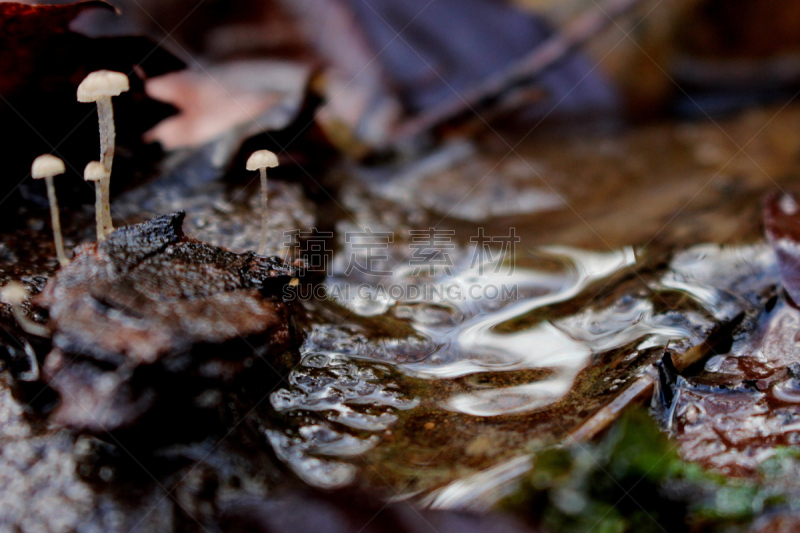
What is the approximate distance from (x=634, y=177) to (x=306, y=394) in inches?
80.8

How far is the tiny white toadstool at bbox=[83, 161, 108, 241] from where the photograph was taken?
1.43m

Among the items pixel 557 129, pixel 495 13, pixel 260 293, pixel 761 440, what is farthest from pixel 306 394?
pixel 495 13

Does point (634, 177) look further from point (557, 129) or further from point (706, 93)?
point (706, 93)

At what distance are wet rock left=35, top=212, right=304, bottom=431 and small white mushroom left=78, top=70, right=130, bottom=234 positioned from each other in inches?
8.6

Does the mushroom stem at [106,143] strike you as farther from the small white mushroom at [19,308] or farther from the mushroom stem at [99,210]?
A: the small white mushroom at [19,308]

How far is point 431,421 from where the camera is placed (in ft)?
4.21

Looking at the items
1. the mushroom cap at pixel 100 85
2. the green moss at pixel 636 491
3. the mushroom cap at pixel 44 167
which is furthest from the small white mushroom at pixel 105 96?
the green moss at pixel 636 491

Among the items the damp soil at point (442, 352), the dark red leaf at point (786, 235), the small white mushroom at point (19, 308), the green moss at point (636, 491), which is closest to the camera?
the green moss at point (636, 491)

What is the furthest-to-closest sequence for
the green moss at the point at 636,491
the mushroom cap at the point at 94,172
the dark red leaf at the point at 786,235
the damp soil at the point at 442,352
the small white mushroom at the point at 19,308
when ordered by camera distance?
the dark red leaf at the point at 786,235
the mushroom cap at the point at 94,172
the small white mushroom at the point at 19,308
the damp soil at the point at 442,352
the green moss at the point at 636,491

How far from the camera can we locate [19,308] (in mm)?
1362

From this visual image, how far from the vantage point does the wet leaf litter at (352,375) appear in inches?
43.1

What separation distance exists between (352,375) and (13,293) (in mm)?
821

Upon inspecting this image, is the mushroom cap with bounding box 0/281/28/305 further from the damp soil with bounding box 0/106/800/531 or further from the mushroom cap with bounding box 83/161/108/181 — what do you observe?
the mushroom cap with bounding box 83/161/108/181

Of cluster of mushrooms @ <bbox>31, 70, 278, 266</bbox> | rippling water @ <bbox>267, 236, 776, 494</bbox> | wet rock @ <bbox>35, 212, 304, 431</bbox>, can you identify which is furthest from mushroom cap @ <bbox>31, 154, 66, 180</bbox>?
rippling water @ <bbox>267, 236, 776, 494</bbox>
